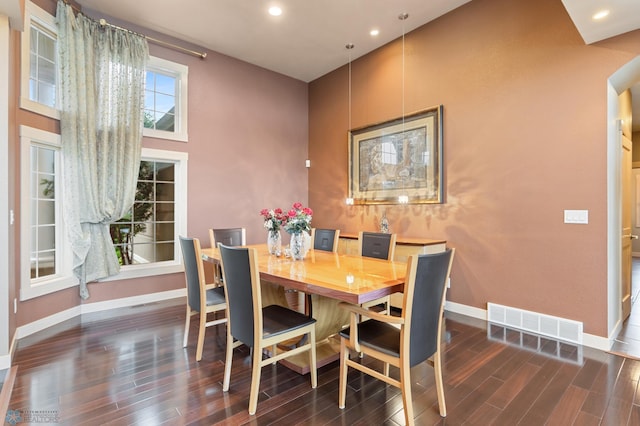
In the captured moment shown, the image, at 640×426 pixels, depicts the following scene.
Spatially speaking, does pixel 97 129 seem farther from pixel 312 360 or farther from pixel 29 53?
pixel 312 360

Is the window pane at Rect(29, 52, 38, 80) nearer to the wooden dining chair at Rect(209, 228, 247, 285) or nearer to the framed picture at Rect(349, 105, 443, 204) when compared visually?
the wooden dining chair at Rect(209, 228, 247, 285)

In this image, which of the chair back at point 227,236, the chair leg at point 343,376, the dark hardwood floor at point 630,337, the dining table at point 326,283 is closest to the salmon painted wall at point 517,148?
the dark hardwood floor at point 630,337

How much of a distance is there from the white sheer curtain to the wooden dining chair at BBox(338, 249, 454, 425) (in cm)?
319

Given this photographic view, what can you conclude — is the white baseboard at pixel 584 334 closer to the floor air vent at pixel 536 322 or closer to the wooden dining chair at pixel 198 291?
the floor air vent at pixel 536 322

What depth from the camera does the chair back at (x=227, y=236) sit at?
3.53 meters

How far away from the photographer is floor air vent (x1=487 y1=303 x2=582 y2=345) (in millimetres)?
2842

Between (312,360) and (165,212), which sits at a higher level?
(165,212)

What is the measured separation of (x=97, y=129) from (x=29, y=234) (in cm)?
130

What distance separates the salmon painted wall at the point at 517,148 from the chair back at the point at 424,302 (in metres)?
1.88

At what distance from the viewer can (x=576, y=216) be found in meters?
2.83

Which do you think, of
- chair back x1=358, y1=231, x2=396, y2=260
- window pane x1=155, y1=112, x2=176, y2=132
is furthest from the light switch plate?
window pane x1=155, y1=112, x2=176, y2=132

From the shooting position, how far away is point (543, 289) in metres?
3.03

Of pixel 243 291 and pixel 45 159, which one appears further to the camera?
pixel 45 159

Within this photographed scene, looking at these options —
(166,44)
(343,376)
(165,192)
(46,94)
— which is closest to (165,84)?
(166,44)
